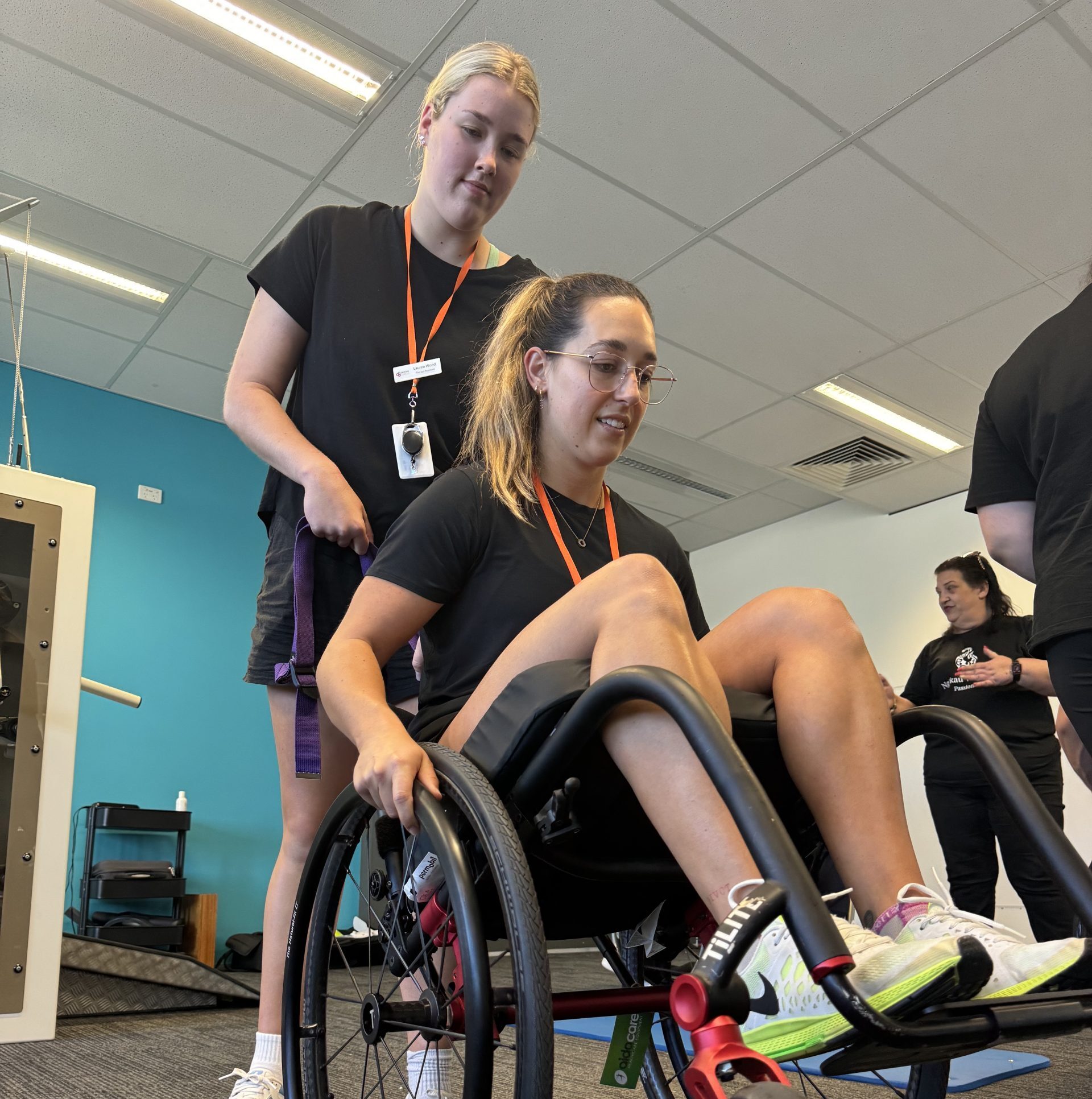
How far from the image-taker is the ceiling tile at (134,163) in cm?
311

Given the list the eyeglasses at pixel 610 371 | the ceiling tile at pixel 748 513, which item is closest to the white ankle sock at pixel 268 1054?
the eyeglasses at pixel 610 371

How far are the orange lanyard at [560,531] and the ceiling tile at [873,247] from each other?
2.51 metres

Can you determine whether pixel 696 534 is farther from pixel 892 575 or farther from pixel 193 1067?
pixel 193 1067

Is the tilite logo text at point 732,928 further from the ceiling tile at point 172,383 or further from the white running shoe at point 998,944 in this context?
the ceiling tile at point 172,383

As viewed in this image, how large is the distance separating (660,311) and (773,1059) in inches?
152

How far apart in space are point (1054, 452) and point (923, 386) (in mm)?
3745

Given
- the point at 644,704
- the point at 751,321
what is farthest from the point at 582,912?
the point at 751,321

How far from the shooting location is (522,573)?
109 cm

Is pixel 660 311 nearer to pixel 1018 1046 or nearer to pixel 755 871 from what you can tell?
pixel 1018 1046

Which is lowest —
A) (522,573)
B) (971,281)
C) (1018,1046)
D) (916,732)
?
(1018,1046)

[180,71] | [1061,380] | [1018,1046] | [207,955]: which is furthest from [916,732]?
[207,955]

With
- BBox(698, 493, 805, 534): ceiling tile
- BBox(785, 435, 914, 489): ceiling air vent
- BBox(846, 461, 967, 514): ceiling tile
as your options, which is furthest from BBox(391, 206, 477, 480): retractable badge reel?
BBox(698, 493, 805, 534): ceiling tile

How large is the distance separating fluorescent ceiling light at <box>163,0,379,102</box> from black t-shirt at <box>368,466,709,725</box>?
234 centimetres

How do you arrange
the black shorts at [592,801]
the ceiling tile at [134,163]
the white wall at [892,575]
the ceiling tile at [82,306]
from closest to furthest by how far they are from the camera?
the black shorts at [592,801]
the ceiling tile at [134,163]
the ceiling tile at [82,306]
the white wall at [892,575]
